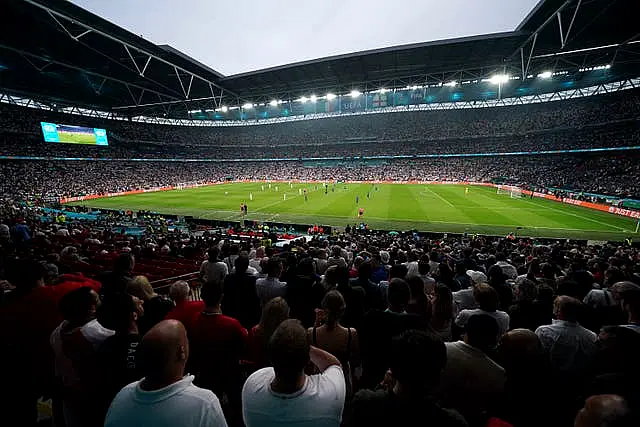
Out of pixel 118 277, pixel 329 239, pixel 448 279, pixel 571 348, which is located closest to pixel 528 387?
pixel 571 348

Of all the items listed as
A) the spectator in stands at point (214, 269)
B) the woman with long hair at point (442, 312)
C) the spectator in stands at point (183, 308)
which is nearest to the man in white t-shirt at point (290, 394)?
the spectator in stands at point (183, 308)

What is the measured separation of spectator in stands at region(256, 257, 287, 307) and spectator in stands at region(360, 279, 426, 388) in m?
2.11

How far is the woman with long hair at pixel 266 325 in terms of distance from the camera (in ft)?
10.0

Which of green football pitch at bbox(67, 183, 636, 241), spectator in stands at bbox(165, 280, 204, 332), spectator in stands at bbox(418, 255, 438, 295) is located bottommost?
green football pitch at bbox(67, 183, 636, 241)

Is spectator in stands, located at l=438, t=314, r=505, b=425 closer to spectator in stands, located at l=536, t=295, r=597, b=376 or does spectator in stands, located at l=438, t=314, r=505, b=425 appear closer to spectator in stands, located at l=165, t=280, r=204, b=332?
spectator in stands, located at l=536, t=295, r=597, b=376

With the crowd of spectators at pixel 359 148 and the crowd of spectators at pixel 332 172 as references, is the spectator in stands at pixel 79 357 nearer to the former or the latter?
the crowd of spectators at pixel 332 172

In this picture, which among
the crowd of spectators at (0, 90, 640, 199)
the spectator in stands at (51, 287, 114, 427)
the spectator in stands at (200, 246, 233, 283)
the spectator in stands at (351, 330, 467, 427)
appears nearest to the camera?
the spectator in stands at (351, 330, 467, 427)

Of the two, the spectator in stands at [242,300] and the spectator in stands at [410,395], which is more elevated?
the spectator in stands at [410,395]

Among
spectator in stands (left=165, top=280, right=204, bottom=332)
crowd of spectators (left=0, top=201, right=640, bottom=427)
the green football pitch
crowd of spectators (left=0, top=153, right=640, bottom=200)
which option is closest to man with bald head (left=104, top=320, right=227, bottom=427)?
crowd of spectators (left=0, top=201, right=640, bottom=427)

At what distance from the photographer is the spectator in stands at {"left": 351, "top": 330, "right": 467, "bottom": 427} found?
1.64 metres

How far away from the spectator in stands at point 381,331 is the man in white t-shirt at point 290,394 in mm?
1525

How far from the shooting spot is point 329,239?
1686cm

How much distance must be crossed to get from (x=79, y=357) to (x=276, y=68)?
1766 inches

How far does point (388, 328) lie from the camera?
11.2 ft
